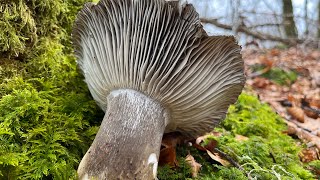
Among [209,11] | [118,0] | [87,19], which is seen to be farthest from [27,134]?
[209,11]

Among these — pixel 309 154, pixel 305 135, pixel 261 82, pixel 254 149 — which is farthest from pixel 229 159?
pixel 261 82

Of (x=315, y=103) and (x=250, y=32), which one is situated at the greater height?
→ (x=250, y=32)

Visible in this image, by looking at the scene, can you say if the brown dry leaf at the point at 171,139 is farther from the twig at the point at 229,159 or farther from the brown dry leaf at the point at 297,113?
the brown dry leaf at the point at 297,113

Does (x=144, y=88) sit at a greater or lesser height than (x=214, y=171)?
greater

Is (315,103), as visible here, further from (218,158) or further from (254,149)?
(218,158)

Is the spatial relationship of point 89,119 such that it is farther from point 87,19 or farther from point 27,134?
point 87,19
